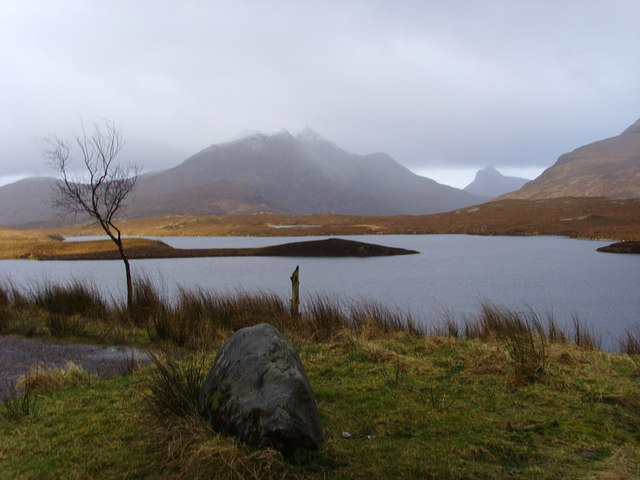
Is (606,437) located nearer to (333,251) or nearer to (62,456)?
(62,456)

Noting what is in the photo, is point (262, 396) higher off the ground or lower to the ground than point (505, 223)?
lower

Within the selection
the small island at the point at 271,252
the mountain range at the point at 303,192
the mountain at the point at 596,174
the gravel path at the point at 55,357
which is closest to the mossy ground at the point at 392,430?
the gravel path at the point at 55,357

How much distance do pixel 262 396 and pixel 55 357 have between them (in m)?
5.22

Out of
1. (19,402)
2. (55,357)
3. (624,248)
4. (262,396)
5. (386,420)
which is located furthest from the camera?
(624,248)

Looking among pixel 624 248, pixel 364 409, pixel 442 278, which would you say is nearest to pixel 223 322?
pixel 364 409

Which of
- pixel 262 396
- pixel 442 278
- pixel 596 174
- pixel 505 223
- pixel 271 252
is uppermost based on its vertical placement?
pixel 596 174

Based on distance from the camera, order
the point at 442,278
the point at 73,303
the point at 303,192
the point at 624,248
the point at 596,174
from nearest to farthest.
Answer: the point at 73,303 → the point at 442,278 → the point at 624,248 → the point at 596,174 → the point at 303,192

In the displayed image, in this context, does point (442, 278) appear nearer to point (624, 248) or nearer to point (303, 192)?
point (624, 248)

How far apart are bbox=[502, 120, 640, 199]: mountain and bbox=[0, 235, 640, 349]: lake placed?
2909 inches

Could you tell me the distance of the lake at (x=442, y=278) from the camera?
12156mm

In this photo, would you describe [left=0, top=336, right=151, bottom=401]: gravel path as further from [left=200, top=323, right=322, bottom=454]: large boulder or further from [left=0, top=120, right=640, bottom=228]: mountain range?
[left=0, top=120, right=640, bottom=228]: mountain range

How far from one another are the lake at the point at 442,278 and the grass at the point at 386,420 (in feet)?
14.2

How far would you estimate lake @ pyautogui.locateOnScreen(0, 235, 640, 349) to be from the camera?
1216 cm

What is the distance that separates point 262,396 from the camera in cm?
349
